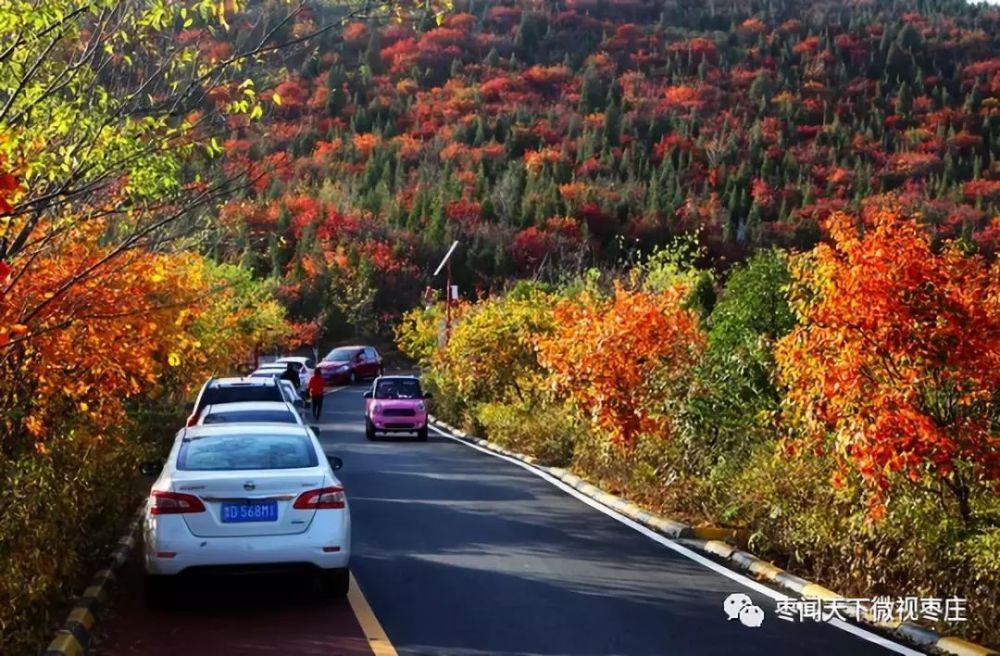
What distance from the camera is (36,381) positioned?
1420 cm

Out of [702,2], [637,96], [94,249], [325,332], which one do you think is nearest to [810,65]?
[637,96]

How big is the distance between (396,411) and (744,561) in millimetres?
18994

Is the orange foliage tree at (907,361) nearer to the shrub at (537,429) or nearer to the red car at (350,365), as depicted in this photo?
the shrub at (537,429)

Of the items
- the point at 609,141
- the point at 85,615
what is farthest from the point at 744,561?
the point at 609,141

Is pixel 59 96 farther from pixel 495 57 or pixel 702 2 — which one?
pixel 702 2

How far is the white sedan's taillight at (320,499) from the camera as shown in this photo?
32.2ft

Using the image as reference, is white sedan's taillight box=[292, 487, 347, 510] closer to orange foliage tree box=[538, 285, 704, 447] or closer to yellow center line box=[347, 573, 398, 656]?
yellow center line box=[347, 573, 398, 656]

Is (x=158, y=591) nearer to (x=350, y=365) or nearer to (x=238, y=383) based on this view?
(x=238, y=383)

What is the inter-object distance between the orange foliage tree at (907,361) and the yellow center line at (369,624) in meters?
3.89

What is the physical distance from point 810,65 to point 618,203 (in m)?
53.5

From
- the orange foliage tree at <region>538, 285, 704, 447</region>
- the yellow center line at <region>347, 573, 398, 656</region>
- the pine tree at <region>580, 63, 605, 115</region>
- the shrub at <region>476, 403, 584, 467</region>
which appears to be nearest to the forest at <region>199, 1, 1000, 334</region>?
the pine tree at <region>580, 63, 605, 115</region>

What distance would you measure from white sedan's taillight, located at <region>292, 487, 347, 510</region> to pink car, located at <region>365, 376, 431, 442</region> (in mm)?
20268

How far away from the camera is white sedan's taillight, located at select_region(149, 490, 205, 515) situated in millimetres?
9680

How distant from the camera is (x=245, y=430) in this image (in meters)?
11.0
